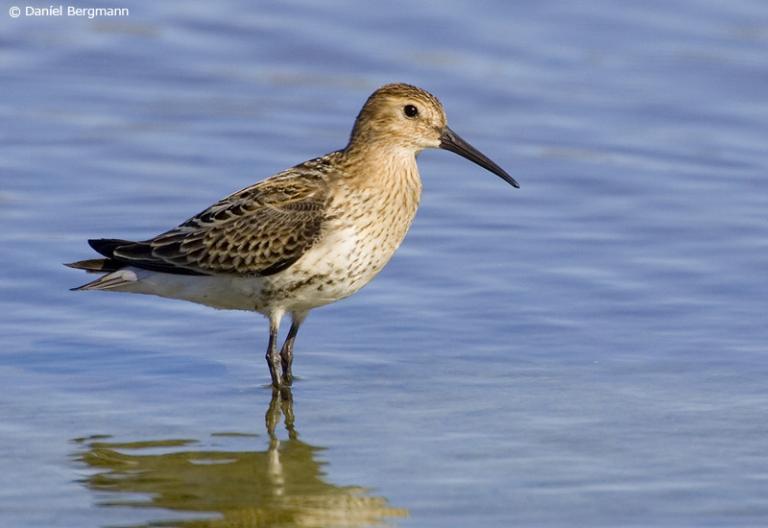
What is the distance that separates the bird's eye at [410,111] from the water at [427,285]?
183cm

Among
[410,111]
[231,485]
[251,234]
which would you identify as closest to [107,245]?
[251,234]

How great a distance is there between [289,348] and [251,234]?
0.93 metres

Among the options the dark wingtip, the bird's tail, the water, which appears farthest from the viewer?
the dark wingtip

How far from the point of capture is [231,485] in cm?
1073

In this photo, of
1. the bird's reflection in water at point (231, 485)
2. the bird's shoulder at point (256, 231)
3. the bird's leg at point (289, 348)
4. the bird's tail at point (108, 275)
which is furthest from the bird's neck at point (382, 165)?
the bird's reflection in water at point (231, 485)

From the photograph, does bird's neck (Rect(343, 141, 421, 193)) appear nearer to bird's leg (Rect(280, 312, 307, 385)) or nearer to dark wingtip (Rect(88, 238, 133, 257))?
bird's leg (Rect(280, 312, 307, 385))

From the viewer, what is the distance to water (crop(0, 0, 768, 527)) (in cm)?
1074

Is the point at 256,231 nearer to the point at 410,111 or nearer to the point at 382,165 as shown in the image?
the point at 382,165

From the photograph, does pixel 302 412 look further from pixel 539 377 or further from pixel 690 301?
pixel 690 301

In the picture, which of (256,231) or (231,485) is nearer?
(231,485)

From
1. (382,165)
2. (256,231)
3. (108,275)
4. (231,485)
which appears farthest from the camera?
(108,275)

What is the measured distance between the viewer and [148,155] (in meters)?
18.0

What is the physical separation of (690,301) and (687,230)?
177 centimetres

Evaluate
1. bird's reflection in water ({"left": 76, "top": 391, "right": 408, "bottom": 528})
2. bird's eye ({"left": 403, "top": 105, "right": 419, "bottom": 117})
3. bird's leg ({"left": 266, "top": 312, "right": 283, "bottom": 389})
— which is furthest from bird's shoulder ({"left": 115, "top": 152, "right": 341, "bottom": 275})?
bird's reflection in water ({"left": 76, "top": 391, "right": 408, "bottom": 528})
